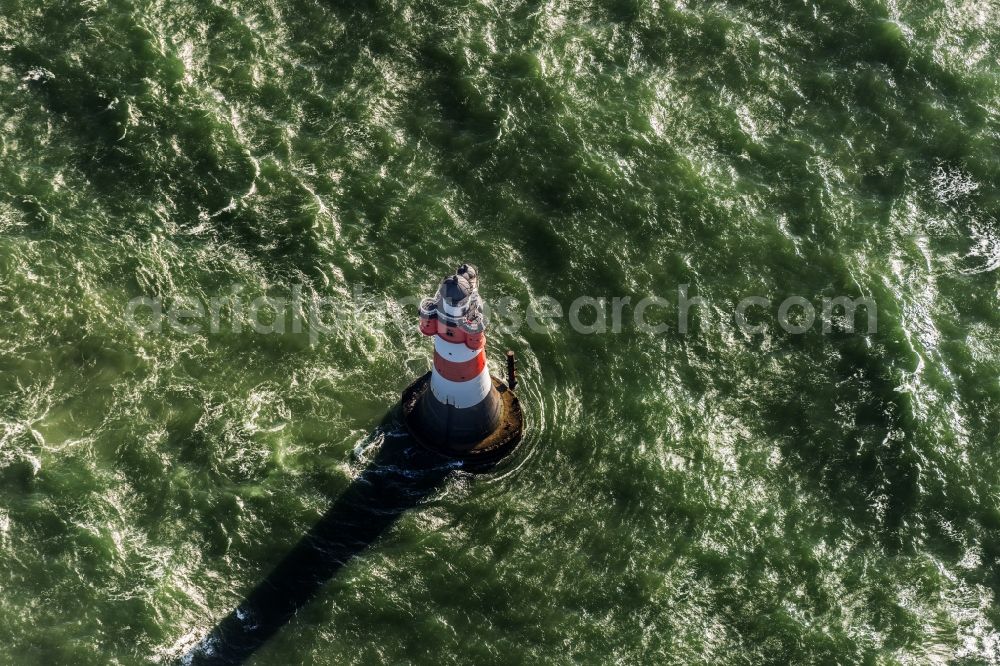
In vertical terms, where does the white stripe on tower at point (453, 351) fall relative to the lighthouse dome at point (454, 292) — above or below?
below

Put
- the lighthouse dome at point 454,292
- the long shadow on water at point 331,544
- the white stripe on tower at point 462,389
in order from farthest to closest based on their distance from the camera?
Result: the white stripe on tower at point 462,389 < the long shadow on water at point 331,544 < the lighthouse dome at point 454,292

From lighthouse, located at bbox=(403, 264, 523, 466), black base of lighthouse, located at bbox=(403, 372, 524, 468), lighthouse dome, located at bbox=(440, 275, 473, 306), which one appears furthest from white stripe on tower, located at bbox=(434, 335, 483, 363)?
black base of lighthouse, located at bbox=(403, 372, 524, 468)

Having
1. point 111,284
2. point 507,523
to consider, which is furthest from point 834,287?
point 111,284

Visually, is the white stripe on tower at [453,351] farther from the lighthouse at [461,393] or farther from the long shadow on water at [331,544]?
the long shadow on water at [331,544]

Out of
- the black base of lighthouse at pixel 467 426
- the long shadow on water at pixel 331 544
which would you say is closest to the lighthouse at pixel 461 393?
the black base of lighthouse at pixel 467 426

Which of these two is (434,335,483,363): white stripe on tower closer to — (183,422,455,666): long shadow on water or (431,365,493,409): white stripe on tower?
(431,365,493,409): white stripe on tower

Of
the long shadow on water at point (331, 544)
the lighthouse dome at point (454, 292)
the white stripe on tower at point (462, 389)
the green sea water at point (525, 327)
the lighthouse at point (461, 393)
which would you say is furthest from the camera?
the white stripe on tower at point (462, 389)

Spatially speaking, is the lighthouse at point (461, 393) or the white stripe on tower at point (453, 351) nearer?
the lighthouse at point (461, 393)
